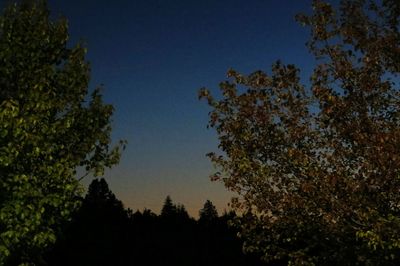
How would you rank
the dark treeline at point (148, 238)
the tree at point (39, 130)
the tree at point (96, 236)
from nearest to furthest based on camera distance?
the tree at point (39, 130)
the tree at point (96, 236)
the dark treeline at point (148, 238)

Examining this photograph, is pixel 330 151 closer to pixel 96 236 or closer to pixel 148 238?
pixel 96 236

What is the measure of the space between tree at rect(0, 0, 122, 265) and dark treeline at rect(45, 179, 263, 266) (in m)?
60.6

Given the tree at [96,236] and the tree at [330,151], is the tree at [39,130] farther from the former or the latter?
the tree at [96,236]

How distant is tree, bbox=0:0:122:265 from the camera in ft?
60.7

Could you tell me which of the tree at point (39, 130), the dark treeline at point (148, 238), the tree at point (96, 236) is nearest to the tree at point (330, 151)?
the tree at point (39, 130)

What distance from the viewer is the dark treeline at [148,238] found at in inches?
3617

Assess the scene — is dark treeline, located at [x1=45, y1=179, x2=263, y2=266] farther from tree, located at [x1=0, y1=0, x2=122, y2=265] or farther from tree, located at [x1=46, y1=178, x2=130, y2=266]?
tree, located at [x1=0, y1=0, x2=122, y2=265]

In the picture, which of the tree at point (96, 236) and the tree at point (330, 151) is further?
the tree at point (96, 236)

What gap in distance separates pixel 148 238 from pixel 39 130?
100841 millimetres

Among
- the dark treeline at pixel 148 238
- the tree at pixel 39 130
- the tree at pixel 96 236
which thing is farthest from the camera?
the dark treeline at pixel 148 238

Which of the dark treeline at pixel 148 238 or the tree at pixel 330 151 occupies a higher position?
the dark treeline at pixel 148 238

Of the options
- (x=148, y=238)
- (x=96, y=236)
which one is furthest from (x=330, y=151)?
(x=148, y=238)

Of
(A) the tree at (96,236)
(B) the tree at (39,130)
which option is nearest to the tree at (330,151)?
(B) the tree at (39,130)

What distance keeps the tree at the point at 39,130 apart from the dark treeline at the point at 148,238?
60.6 m
